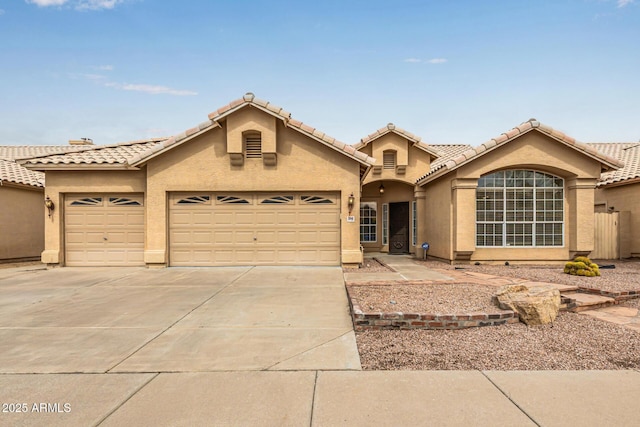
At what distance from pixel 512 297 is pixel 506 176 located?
7561mm

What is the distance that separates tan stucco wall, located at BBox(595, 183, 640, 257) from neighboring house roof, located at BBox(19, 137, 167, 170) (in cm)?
1859

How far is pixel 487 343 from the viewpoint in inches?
173

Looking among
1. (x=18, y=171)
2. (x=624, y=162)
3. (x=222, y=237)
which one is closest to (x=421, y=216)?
(x=222, y=237)

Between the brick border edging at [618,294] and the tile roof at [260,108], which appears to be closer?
the brick border edging at [618,294]

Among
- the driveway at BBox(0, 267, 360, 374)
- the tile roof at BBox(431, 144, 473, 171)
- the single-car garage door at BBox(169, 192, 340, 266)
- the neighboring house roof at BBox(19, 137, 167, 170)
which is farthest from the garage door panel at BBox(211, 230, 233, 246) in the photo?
the tile roof at BBox(431, 144, 473, 171)

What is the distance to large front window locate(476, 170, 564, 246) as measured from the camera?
37.9 ft

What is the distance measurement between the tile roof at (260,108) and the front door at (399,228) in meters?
6.21

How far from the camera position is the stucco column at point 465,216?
11258mm

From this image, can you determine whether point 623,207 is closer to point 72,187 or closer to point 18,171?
point 72,187

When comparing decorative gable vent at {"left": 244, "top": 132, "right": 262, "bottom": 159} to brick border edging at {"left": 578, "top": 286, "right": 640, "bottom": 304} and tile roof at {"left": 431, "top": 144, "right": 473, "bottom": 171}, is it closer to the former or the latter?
tile roof at {"left": 431, "top": 144, "right": 473, "bottom": 171}

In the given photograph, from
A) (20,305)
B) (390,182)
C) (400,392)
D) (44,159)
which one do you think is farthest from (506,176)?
(44,159)

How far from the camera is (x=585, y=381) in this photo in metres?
3.42

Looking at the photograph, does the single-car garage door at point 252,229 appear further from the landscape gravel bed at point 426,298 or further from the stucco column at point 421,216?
the stucco column at point 421,216

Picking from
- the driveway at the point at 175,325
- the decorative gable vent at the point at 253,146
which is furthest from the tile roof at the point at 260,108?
the driveway at the point at 175,325
